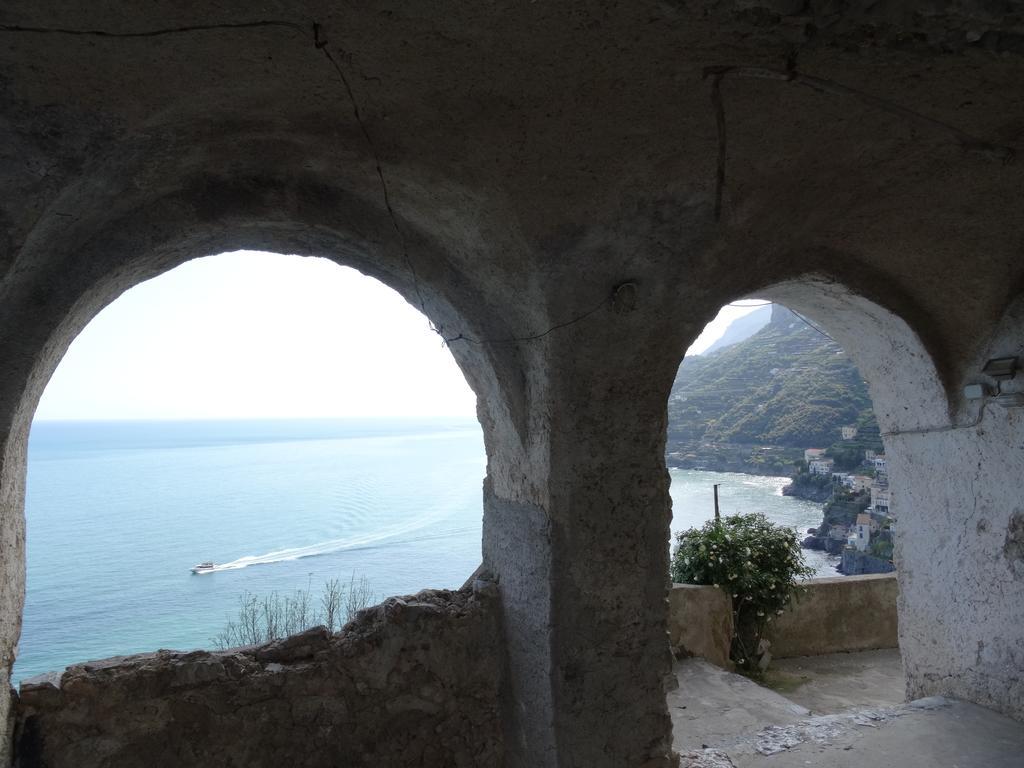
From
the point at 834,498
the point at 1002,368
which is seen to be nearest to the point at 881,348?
the point at 1002,368

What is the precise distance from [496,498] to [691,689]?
2.75 metres

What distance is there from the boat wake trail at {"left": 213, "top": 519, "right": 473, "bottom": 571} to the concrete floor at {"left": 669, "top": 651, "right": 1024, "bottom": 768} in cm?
1379

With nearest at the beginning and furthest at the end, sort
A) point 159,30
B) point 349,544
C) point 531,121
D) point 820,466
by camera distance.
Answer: point 159,30 < point 531,121 < point 820,466 < point 349,544

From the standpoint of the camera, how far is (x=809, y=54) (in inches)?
86.6

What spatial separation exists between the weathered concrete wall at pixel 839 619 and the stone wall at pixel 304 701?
4405mm

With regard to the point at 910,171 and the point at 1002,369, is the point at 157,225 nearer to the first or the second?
the point at 910,171

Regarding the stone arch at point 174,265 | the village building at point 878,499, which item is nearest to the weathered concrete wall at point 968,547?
the stone arch at point 174,265

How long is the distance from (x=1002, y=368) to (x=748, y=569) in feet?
9.38

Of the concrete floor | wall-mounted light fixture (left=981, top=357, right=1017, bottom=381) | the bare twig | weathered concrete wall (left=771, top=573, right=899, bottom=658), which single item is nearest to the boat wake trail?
weathered concrete wall (left=771, top=573, right=899, bottom=658)

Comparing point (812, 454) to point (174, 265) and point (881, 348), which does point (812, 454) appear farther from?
point (174, 265)

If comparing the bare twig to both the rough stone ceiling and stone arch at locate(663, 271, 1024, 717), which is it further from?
stone arch at locate(663, 271, 1024, 717)

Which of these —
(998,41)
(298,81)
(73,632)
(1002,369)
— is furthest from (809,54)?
(73,632)

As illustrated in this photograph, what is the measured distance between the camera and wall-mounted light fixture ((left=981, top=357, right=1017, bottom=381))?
3822 mm

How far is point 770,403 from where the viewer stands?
567 inches
